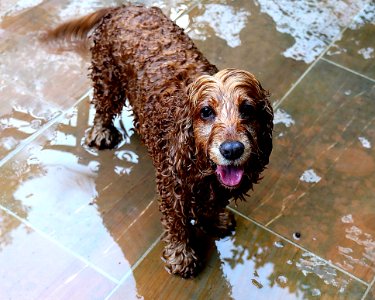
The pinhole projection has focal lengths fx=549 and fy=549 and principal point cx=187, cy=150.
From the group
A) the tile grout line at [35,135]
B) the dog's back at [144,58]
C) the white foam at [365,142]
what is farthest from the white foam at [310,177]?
the tile grout line at [35,135]

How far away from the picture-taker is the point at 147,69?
3043 millimetres

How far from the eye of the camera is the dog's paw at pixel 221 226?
3340 mm

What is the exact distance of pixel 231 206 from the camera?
353cm

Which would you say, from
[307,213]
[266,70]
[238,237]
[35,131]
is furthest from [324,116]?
[35,131]

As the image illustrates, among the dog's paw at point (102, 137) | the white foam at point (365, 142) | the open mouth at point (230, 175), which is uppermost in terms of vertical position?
the open mouth at point (230, 175)

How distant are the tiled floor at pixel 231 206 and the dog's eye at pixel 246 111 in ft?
3.63

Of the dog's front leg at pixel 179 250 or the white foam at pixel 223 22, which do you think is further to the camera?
the white foam at pixel 223 22

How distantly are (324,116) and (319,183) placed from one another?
63 cm

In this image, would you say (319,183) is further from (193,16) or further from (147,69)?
(193,16)

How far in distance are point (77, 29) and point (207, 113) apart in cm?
178

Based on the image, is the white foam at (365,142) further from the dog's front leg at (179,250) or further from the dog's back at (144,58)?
the dog's front leg at (179,250)

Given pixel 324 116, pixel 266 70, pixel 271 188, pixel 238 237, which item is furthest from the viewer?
pixel 266 70

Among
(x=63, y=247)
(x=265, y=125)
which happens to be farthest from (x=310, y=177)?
(x=63, y=247)

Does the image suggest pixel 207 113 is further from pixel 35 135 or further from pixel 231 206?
pixel 35 135
